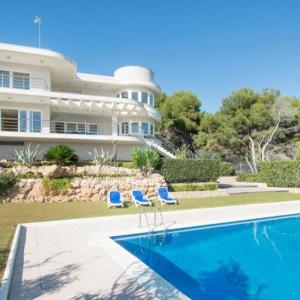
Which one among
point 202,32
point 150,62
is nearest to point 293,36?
point 202,32

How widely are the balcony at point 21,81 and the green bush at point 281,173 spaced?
21840 mm

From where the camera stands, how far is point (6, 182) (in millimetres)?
16516

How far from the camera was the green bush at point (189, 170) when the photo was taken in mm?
22031

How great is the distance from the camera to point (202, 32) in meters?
21.8

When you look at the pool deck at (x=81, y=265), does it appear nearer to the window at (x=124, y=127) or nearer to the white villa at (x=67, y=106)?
the white villa at (x=67, y=106)

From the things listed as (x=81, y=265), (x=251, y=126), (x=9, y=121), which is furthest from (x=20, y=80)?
(x=251, y=126)

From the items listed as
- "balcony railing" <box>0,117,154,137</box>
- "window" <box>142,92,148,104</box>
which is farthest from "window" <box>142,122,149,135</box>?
"window" <box>142,92,148,104</box>

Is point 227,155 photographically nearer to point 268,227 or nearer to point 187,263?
point 268,227

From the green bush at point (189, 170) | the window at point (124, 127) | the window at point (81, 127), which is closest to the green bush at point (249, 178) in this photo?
the green bush at point (189, 170)

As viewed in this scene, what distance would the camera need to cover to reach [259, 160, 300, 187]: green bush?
25250 mm

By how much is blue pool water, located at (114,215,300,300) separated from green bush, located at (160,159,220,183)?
9834 millimetres

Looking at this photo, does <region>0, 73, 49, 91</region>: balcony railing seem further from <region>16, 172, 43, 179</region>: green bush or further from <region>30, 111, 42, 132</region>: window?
<region>16, 172, 43, 179</region>: green bush

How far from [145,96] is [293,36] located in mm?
14931

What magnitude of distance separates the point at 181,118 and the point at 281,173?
17.7 m
